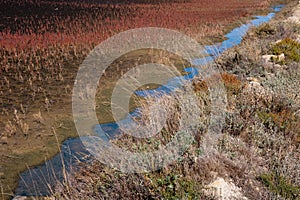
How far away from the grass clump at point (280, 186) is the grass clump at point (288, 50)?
6.68m

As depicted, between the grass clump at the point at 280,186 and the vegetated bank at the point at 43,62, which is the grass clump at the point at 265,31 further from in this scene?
the grass clump at the point at 280,186

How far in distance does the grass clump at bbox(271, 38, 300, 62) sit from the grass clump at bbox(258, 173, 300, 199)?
6.68 m

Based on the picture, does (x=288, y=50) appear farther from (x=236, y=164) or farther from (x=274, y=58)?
(x=236, y=164)

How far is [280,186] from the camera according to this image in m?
3.83

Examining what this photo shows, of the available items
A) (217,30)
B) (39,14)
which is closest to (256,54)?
(217,30)

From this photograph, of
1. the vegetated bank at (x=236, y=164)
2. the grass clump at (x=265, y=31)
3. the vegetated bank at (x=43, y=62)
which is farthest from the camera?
the grass clump at (x=265, y=31)

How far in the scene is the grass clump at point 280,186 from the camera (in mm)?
3746

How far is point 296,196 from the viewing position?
3750mm

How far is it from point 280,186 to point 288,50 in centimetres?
752

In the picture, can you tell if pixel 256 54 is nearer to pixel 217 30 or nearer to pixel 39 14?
pixel 217 30

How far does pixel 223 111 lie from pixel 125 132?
208 cm

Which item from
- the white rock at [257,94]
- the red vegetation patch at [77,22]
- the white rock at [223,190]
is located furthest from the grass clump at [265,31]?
the white rock at [223,190]

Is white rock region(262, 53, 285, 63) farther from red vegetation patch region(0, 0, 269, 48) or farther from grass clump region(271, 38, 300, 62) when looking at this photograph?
red vegetation patch region(0, 0, 269, 48)

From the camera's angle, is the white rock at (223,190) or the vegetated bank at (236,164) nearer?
the white rock at (223,190)
